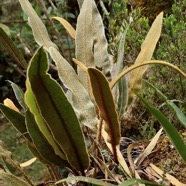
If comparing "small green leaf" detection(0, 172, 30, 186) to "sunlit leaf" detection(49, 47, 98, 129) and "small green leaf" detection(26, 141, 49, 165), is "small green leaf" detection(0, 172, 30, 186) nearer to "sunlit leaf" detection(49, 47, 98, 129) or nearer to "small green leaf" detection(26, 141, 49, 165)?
"small green leaf" detection(26, 141, 49, 165)

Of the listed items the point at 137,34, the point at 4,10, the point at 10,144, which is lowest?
the point at 10,144

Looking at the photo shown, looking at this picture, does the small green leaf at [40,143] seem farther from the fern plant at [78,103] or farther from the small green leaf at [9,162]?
the small green leaf at [9,162]

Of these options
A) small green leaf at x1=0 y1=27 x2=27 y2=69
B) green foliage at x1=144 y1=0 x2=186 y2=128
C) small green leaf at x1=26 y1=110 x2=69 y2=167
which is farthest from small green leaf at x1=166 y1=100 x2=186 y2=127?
small green leaf at x1=0 y1=27 x2=27 y2=69

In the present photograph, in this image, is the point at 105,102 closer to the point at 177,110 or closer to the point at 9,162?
the point at 177,110

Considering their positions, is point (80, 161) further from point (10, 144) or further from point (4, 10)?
point (4, 10)

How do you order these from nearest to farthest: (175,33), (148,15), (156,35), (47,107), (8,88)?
1. (47,107)
2. (156,35)
3. (175,33)
4. (148,15)
5. (8,88)

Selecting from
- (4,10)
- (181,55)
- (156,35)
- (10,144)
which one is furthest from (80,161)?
(4,10)

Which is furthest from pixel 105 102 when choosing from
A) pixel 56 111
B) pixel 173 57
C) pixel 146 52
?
pixel 173 57
